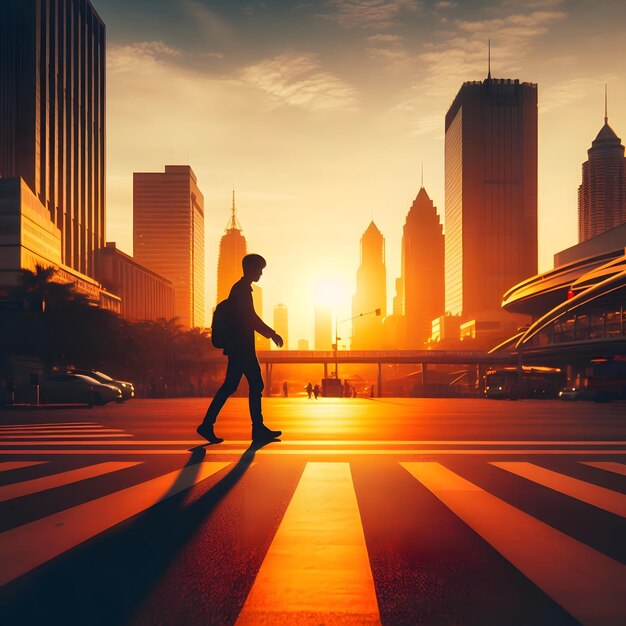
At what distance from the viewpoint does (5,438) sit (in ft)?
38.9

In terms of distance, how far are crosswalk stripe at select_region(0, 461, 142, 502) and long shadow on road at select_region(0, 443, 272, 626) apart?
1.45 metres

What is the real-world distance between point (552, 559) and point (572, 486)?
9.27 ft

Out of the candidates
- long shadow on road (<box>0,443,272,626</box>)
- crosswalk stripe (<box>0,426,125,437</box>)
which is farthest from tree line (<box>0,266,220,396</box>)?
long shadow on road (<box>0,443,272,626</box>)

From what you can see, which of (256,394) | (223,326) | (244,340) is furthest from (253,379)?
(223,326)

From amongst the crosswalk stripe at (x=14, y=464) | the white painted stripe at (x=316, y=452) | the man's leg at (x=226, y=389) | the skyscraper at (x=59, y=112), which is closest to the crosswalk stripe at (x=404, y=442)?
the man's leg at (x=226, y=389)

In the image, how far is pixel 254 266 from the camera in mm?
10000

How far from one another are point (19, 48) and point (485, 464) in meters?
117

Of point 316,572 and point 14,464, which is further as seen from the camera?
point 14,464

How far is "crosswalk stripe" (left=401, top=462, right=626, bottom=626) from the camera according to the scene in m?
3.04

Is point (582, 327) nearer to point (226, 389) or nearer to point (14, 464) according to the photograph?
point (226, 389)

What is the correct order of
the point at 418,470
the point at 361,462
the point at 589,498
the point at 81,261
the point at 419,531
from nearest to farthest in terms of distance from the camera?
the point at 419,531, the point at 589,498, the point at 418,470, the point at 361,462, the point at 81,261

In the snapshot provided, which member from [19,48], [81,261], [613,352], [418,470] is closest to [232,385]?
[418,470]

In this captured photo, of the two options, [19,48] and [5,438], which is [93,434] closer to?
[5,438]

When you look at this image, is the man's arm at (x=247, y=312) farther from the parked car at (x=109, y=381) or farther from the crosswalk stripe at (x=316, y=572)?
the parked car at (x=109, y=381)
